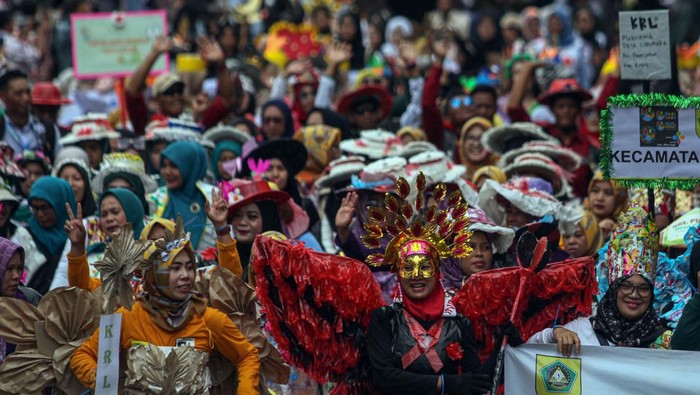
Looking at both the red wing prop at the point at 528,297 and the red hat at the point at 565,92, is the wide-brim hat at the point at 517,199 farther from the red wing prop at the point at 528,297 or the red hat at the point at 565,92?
the red hat at the point at 565,92

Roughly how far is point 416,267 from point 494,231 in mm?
1593

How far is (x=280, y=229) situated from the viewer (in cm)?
1105

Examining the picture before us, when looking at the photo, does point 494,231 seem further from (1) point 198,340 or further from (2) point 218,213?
(1) point 198,340

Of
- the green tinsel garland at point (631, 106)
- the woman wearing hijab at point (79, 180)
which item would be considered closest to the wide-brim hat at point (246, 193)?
the woman wearing hijab at point (79, 180)

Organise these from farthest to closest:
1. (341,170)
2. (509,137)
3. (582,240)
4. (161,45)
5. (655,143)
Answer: (161,45)
(509,137)
(341,170)
(582,240)
(655,143)

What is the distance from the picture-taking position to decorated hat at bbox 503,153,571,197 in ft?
40.9

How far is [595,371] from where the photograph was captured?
8656mm

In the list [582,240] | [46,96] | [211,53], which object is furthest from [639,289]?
[46,96]

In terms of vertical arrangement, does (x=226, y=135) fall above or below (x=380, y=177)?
above

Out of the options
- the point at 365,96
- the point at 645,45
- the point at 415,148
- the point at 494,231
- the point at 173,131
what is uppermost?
the point at 645,45

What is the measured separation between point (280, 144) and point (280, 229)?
4.88 feet

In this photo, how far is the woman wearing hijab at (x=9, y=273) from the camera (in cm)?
904

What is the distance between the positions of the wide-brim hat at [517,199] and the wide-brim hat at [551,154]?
1291 mm

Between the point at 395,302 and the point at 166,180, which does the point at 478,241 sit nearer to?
the point at 395,302
